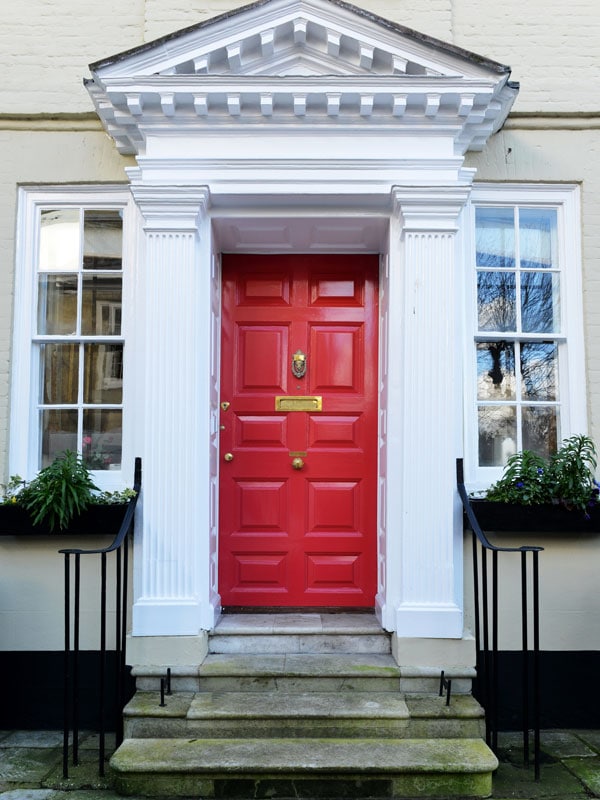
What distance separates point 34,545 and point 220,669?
1408 millimetres

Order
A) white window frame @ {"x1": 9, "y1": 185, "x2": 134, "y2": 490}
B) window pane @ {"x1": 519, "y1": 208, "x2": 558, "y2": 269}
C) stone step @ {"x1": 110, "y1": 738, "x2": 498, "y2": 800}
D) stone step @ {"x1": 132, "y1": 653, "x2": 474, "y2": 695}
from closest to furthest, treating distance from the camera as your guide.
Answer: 1. stone step @ {"x1": 110, "y1": 738, "x2": 498, "y2": 800}
2. stone step @ {"x1": 132, "y1": 653, "x2": 474, "y2": 695}
3. white window frame @ {"x1": 9, "y1": 185, "x2": 134, "y2": 490}
4. window pane @ {"x1": 519, "y1": 208, "x2": 558, "y2": 269}

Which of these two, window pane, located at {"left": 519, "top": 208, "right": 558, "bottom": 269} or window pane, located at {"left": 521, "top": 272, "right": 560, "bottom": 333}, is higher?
window pane, located at {"left": 519, "top": 208, "right": 558, "bottom": 269}

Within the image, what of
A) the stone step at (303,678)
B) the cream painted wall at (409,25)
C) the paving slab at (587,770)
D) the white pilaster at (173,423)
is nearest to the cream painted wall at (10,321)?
the cream painted wall at (409,25)

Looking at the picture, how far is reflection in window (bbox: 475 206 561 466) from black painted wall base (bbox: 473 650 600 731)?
1.27 meters

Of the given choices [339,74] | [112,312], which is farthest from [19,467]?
[339,74]

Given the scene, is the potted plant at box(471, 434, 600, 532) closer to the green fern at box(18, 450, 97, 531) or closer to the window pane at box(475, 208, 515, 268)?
the window pane at box(475, 208, 515, 268)

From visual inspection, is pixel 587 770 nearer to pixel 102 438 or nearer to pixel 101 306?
pixel 102 438

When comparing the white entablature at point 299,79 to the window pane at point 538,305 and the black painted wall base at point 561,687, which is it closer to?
the window pane at point 538,305

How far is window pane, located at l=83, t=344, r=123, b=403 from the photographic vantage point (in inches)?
182

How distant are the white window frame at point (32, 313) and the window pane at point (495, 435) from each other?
7.59 feet

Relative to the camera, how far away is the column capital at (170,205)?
161 inches

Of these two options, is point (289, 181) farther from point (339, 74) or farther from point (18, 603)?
point (18, 603)

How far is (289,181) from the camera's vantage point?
4195 millimetres

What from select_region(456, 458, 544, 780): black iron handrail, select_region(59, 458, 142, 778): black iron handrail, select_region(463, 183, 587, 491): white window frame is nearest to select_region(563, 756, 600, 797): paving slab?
select_region(456, 458, 544, 780): black iron handrail
